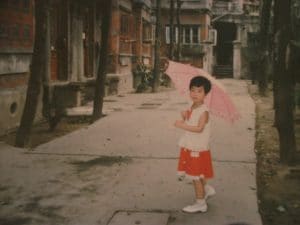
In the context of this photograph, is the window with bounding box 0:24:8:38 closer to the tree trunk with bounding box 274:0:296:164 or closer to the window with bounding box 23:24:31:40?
the window with bounding box 23:24:31:40

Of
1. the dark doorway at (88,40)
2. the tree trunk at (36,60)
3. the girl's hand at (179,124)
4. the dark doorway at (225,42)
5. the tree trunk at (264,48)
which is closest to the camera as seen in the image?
the girl's hand at (179,124)

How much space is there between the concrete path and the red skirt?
1.38 feet

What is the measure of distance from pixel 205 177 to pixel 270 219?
0.90 meters

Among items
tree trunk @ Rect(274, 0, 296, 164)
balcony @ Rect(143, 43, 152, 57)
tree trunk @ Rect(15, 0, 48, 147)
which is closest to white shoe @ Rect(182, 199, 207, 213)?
tree trunk @ Rect(274, 0, 296, 164)

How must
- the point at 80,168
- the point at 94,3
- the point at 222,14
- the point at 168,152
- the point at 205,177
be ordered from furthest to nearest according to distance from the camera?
the point at 222,14, the point at 94,3, the point at 168,152, the point at 80,168, the point at 205,177

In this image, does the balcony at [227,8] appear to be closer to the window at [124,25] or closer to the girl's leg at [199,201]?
the window at [124,25]

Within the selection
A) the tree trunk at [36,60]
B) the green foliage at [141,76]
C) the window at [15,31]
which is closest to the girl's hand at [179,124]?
the tree trunk at [36,60]

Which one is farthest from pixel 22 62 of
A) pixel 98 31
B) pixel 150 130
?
pixel 98 31

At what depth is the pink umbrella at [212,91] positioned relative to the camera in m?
5.54

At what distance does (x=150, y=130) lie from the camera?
11.3 metres

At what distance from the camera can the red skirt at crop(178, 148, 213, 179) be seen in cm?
537

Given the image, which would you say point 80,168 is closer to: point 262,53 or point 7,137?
point 7,137

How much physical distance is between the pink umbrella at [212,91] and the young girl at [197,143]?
146 mm

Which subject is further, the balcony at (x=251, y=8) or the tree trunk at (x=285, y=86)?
the balcony at (x=251, y=8)
